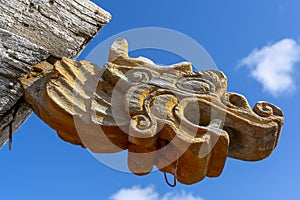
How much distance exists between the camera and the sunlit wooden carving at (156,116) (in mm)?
2121

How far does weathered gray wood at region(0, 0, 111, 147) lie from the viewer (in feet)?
7.77

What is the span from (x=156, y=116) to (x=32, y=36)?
2.89 feet

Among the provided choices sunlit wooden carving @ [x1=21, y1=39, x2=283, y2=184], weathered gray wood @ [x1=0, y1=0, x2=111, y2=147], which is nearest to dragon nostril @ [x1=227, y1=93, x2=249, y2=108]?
sunlit wooden carving @ [x1=21, y1=39, x2=283, y2=184]

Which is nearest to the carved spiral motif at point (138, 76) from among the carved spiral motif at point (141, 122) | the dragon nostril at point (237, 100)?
the carved spiral motif at point (141, 122)

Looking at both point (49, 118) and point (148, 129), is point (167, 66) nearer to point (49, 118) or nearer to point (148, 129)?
point (148, 129)

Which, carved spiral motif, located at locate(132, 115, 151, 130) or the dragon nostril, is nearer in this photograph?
carved spiral motif, located at locate(132, 115, 151, 130)

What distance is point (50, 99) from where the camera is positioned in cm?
219

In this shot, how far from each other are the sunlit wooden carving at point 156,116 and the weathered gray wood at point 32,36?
0.10 metres

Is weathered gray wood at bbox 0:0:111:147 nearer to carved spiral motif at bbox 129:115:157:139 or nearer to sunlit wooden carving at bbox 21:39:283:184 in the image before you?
sunlit wooden carving at bbox 21:39:283:184

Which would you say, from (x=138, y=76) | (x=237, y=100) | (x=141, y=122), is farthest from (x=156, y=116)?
(x=237, y=100)

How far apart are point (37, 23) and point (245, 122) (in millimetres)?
1265

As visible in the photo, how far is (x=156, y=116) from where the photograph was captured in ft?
7.07

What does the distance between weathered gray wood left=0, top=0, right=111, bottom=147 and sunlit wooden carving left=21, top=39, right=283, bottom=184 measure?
10 cm

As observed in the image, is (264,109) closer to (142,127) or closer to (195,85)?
(195,85)
